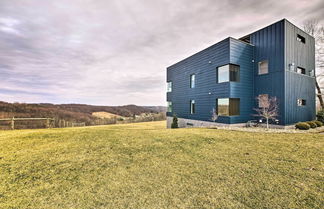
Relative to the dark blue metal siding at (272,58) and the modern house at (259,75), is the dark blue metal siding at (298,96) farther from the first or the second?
the dark blue metal siding at (272,58)

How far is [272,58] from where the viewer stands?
10.8 metres

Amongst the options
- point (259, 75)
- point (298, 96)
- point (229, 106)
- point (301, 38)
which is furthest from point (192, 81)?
point (301, 38)

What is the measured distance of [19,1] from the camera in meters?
6.43

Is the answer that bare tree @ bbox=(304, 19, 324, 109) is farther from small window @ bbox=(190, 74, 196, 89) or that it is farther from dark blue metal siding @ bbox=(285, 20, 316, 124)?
small window @ bbox=(190, 74, 196, 89)

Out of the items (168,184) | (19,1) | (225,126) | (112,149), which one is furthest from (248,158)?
(19,1)

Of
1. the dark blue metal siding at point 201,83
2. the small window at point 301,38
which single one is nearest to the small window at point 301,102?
the small window at point 301,38

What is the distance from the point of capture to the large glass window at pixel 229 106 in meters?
10.8

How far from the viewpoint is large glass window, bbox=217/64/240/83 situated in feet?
35.8

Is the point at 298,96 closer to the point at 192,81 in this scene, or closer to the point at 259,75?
the point at 259,75

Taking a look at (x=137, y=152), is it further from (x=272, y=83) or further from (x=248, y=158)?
(x=272, y=83)

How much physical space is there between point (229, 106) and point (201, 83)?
3934 millimetres

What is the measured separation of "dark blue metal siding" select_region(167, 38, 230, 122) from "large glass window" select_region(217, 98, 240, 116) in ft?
1.79

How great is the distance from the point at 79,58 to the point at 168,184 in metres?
15.7

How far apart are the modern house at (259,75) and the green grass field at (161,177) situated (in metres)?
6.23
